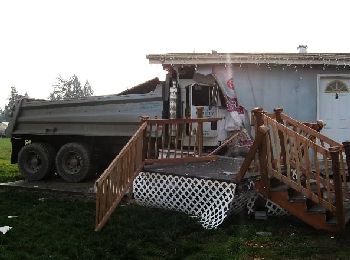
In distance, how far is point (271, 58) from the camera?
11000 mm

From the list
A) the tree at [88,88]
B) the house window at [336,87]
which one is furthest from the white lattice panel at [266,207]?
the tree at [88,88]

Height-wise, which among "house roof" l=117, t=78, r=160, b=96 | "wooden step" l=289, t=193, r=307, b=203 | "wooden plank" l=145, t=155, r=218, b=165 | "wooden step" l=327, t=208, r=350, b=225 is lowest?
"wooden step" l=327, t=208, r=350, b=225

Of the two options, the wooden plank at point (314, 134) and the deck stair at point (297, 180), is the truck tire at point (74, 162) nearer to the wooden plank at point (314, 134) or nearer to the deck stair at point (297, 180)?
the deck stair at point (297, 180)

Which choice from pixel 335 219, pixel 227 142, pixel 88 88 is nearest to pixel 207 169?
pixel 227 142

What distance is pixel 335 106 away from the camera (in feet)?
37.1

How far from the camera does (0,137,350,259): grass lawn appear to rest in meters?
5.45

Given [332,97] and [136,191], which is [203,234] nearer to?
[136,191]

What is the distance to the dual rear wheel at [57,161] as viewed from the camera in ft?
35.2

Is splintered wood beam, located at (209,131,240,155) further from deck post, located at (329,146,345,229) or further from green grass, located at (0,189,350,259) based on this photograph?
deck post, located at (329,146,345,229)

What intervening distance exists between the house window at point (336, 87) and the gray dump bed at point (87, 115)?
4669 mm

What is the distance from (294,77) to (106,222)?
23.2ft

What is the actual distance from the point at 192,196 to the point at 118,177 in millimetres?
A: 1461

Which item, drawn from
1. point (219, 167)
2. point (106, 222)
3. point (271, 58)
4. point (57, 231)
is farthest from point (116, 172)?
point (271, 58)

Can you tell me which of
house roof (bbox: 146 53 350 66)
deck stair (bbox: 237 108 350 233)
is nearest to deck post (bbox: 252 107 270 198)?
deck stair (bbox: 237 108 350 233)
